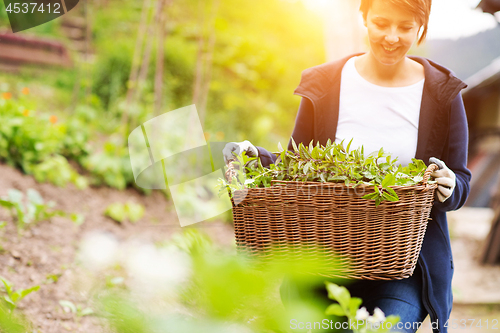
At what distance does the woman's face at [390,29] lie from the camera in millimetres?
1115

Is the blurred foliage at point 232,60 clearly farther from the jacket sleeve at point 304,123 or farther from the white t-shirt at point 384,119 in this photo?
the white t-shirt at point 384,119

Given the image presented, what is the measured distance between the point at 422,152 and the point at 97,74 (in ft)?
17.1

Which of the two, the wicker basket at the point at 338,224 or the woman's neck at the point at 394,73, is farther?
the woman's neck at the point at 394,73

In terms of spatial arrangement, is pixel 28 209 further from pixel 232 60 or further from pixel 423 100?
pixel 232 60

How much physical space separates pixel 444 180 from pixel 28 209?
2554 millimetres

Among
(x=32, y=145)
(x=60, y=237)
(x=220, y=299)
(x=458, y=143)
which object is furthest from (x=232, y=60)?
(x=220, y=299)

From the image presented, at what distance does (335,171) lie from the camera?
939mm

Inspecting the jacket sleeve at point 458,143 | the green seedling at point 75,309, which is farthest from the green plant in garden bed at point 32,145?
the jacket sleeve at point 458,143

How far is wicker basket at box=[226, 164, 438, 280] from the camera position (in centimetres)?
93

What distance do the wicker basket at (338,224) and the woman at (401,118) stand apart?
0.46 ft

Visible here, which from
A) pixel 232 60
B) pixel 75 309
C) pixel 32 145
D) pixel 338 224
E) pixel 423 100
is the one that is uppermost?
pixel 423 100

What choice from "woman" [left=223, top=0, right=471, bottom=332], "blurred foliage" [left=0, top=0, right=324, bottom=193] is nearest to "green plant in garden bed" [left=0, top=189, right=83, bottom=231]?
"blurred foliage" [left=0, top=0, right=324, bottom=193]

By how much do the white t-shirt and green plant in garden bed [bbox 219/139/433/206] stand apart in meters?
0.21

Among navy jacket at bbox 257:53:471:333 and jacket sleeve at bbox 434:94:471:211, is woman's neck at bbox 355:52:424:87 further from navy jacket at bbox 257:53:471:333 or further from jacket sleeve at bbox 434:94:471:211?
jacket sleeve at bbox 434:94:471:211
